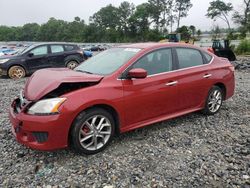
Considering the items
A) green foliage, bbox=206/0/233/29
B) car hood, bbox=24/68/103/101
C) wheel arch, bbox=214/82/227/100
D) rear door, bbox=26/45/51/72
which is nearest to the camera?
car hood, bbox=24/68/103/101

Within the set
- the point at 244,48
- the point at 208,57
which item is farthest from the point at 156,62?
the point at 244,48

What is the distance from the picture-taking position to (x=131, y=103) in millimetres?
4039

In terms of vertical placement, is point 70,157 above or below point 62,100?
below

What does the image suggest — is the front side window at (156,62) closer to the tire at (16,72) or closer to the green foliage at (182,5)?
the tire at (16,72)

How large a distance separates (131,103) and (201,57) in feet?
6.72

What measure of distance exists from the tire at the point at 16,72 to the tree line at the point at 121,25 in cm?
4789

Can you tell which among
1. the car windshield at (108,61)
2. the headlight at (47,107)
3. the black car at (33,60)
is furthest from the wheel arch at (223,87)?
the black car at (33,60)

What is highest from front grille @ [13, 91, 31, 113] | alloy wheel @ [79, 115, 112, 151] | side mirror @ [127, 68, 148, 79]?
side mirror @ [127, 68, 148, 79]

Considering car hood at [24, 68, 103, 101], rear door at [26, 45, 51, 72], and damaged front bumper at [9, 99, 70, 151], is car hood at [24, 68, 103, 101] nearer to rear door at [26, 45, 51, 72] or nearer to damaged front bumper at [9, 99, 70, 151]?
damaged front bumper at [9, 99, 70, 151]

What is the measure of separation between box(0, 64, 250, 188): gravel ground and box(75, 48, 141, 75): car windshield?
1169 millimetres

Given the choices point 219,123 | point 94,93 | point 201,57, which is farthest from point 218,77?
point 94,93

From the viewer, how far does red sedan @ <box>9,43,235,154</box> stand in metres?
3.47

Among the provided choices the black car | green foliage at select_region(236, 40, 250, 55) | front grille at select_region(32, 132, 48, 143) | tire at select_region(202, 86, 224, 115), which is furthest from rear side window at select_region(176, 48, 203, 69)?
green foliage at select_region(236, 40, 250, 55)

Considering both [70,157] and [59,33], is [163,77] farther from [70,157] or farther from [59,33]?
[59,33]
